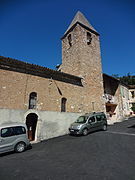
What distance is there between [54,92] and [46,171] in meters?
7.37

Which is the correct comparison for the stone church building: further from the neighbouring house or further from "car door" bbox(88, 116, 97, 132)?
the neighbouring house

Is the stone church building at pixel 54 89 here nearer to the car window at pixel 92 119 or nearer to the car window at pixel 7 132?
the car window at pixel 7 132

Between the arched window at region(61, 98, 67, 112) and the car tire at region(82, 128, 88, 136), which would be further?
the arched window at region(61, 98, 67, 112)

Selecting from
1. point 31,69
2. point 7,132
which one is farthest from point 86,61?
point 7,132

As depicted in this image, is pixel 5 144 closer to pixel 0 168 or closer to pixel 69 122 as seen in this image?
pixel 0 168

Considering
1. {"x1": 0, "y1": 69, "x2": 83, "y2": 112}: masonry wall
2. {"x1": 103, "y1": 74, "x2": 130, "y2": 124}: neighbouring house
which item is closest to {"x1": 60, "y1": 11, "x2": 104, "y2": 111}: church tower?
{"x1": 0, "y1": 69, "x2": 83, "y2": 112}: masonry wall

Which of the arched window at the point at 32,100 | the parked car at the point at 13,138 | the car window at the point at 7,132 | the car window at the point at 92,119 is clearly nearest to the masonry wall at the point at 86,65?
the car window at the point at 92,119

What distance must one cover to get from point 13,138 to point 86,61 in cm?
1130

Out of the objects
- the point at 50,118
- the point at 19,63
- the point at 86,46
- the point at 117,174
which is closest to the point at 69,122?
the point at 50,118

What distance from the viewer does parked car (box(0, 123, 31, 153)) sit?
6.48 meters

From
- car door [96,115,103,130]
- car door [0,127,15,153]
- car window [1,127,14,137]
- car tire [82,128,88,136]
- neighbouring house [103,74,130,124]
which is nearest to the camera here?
car door [0,127,15,153]

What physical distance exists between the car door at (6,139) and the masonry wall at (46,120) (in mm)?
1613

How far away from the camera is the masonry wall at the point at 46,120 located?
8.41 m

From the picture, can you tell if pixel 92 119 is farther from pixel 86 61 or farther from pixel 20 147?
pixel 86 61
